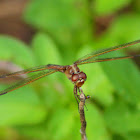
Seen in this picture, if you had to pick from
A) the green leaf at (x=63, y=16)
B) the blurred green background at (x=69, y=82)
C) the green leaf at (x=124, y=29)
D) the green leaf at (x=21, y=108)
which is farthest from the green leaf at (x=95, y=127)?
the green leaf at (x=63, y=16)

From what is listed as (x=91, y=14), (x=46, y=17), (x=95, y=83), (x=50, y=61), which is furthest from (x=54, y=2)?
(x=95, y=83)

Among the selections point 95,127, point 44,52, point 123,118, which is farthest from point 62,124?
point 44,52

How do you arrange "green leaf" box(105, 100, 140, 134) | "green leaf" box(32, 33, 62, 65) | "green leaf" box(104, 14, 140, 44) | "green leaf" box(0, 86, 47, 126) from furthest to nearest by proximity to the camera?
"green leaf" box(104, 14, 140, 44) → "green leaf" box(32, 33, 62, 65) → "green leaf" box(0, 86, 47, 126) → "green leaf" box(105, 100, 140, 134)

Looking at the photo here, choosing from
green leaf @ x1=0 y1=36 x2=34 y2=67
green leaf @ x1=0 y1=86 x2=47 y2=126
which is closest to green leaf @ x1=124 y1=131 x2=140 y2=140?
green leaf @ x1=0 y1=86 x2=47 y2=126

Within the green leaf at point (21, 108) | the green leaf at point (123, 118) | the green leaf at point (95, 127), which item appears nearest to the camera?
the green leaf at point (123, 118)

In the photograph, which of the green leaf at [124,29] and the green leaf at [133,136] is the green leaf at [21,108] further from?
the green leaf at [124,29]

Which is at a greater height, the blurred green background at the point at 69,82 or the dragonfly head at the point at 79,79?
the blurred green background at the point at 69,82

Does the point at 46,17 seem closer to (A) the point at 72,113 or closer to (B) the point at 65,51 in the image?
(B) the point at 65,51

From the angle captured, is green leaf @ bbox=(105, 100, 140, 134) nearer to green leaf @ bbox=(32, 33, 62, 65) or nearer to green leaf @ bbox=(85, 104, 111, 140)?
green leaf @ bbox=(85, 104, 111, 140)
